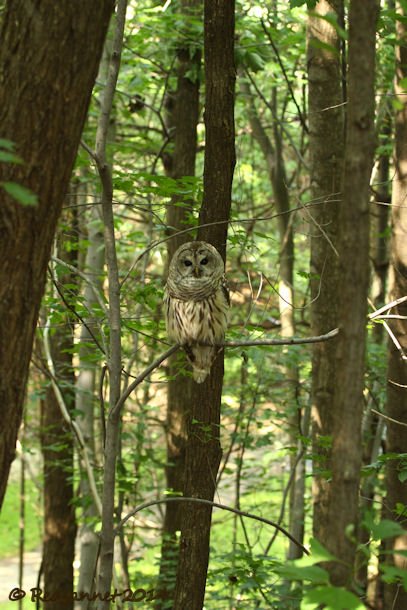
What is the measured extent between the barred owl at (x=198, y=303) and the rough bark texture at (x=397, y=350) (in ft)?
3.76

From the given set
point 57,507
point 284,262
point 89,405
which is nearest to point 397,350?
point 284,262

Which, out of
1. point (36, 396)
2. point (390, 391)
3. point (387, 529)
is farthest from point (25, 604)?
point (387, 529)

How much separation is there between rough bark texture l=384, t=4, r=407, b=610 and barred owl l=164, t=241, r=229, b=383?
3.76ft

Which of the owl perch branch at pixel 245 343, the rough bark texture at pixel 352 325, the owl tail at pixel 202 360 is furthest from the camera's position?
the owl tail at pixel 202 360

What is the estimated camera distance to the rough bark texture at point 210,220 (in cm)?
432

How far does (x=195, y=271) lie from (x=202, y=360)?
1.77ft

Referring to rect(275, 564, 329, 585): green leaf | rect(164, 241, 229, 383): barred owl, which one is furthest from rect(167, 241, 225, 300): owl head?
rect(275, 564, 329, 585): green leaf

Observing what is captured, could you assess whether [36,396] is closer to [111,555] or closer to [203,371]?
[203,371]

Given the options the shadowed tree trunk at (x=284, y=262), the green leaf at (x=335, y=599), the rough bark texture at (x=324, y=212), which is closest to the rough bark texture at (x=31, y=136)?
the green leaf at (x=335, y=599)

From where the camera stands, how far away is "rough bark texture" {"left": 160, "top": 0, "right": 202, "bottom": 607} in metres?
7.12

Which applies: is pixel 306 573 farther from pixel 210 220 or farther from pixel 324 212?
pixel 324 212

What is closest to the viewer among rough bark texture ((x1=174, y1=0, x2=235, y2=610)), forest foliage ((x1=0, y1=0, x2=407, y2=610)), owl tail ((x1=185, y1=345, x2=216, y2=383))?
forest foliage ((x1=0, y1=0, x2=407, y2=610))

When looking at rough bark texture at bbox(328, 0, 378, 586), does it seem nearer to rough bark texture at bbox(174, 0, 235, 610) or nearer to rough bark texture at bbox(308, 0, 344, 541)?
rough bark texture at bbox(174, 0, 235, 610)

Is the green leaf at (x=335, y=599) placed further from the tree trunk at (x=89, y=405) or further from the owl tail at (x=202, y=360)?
the tree trunk at (x=89, y=405)
